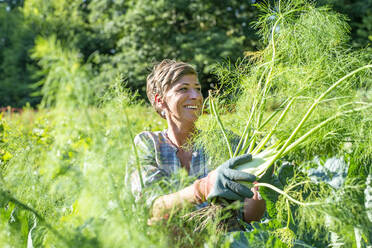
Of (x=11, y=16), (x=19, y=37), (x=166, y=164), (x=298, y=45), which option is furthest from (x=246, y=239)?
(x=11, y=16)

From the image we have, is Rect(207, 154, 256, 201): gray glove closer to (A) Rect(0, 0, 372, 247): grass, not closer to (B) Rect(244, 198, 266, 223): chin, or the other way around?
(A) Rect(0, 0, 372, 247): grass

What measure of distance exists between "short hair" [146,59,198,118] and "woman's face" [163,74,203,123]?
28mm

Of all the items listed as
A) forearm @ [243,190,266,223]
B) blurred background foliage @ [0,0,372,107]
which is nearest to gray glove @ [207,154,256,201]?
forearm @ [243,190,266,223]

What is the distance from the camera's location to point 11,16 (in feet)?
63.6

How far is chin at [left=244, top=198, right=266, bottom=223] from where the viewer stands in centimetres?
189

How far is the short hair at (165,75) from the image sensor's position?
1991 mm

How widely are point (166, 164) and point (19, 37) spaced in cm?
1811

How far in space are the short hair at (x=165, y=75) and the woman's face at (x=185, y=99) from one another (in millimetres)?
28

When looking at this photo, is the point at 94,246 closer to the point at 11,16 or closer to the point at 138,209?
the point at 138,209

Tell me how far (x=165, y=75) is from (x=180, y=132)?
340 mm

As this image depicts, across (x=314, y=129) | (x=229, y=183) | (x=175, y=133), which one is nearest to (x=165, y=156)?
(x=175, y=133)

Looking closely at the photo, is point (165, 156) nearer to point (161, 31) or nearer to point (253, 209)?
point (253, 209)

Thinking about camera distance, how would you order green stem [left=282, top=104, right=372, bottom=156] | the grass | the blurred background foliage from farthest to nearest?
the blurred background foliage < green stem [left=282, top=104, right=372, bottom=156] < the grass

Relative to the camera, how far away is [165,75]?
204 cm
